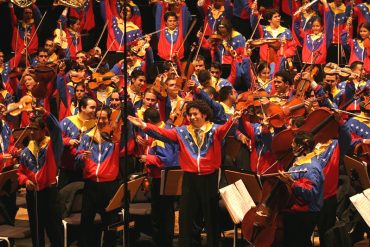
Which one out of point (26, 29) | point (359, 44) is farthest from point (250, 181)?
point (26, 29)

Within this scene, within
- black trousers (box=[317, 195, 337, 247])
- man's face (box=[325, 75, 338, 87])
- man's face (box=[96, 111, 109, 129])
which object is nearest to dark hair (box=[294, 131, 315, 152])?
black trousers (box=[317, 195, 337, 247])

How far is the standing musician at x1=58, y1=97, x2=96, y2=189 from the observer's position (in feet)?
28.8

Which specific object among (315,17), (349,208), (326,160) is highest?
(315,17)

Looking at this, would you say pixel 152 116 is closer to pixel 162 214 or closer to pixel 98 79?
pixel 162 214

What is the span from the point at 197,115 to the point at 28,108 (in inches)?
63.1

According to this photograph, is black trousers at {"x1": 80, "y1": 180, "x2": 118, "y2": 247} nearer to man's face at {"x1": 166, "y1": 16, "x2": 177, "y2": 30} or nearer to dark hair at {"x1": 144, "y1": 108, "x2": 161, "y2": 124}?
Result: dark hair at {"x1": 144, "y1": 108, "x2": 161, "y2": 124}

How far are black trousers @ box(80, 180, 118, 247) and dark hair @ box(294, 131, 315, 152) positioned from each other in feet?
7.15

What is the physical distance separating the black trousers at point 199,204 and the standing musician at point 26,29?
636cm

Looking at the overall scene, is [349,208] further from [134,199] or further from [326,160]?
[134,199]

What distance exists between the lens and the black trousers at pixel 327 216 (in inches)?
316

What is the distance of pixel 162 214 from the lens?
879 centimetres

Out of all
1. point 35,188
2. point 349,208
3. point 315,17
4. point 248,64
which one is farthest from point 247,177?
point 315,17

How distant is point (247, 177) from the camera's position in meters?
7.95

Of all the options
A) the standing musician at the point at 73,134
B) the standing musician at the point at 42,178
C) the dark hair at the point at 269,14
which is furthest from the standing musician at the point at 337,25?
the standing musician at the point at 42,178
